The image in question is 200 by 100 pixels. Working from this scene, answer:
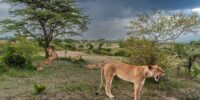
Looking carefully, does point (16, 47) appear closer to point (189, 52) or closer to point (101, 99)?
point (101, 99)

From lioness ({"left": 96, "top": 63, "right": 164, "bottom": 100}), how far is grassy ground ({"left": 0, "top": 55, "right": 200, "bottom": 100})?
1.21 meters

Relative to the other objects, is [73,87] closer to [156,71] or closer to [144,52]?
[156,71]

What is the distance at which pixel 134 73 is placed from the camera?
17.2 m

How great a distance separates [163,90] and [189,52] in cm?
890

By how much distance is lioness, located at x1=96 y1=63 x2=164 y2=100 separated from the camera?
651 inches

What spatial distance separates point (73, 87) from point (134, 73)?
3.73 m

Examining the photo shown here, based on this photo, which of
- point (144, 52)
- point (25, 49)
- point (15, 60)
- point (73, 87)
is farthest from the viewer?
point (25, 49)

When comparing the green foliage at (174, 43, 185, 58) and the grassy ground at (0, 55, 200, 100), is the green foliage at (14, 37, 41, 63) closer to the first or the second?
the grassy ground at (0, 55, 200, 100)

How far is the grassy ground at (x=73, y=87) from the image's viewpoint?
1788 centimetres

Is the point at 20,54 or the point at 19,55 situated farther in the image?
the point at 20,54

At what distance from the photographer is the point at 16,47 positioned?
1057 inches

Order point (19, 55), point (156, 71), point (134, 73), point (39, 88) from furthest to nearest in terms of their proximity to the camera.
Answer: point (19, 55)
point (39, 88)
point (134, 73)
point (156, 71)

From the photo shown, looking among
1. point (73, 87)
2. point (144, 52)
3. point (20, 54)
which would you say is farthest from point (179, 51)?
point (73, 87)

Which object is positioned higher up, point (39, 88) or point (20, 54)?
point (20, 54)
